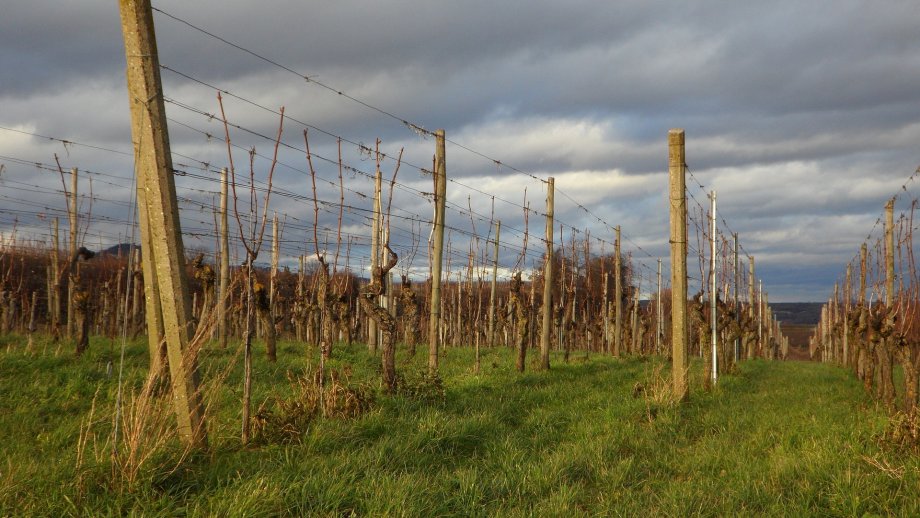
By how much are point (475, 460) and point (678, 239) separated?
6.12m

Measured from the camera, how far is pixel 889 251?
1450cm

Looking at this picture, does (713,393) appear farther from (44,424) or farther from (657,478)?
(44,424)

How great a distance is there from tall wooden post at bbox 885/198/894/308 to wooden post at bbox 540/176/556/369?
7.66 metres

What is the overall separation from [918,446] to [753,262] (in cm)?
2625

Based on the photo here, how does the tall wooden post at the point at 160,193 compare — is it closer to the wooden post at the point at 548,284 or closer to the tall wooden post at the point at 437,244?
the tall wooden post at the point at 437,244

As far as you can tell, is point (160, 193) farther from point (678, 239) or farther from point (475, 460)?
point (678, 239)

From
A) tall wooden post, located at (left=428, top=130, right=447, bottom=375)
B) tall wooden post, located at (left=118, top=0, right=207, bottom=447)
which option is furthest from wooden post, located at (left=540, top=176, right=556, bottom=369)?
tall wooden post, located at (left=118, top=0, right=207, bottom=447)

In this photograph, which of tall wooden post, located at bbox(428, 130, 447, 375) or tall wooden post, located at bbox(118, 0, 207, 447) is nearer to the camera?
tall wooden post, located at bbox(118, 0, 207, 447)

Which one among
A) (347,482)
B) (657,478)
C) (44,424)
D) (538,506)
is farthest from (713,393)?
(44,424)

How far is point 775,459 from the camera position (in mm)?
6270

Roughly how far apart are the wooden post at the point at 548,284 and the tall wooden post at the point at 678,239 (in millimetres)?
3262

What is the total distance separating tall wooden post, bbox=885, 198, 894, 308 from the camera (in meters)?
14.1

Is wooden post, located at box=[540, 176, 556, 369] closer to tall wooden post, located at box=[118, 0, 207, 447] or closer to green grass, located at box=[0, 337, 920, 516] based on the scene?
green grass, located at box=[0, 337, 920, 516]

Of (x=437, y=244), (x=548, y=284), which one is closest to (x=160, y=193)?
(x=437, y=244)
